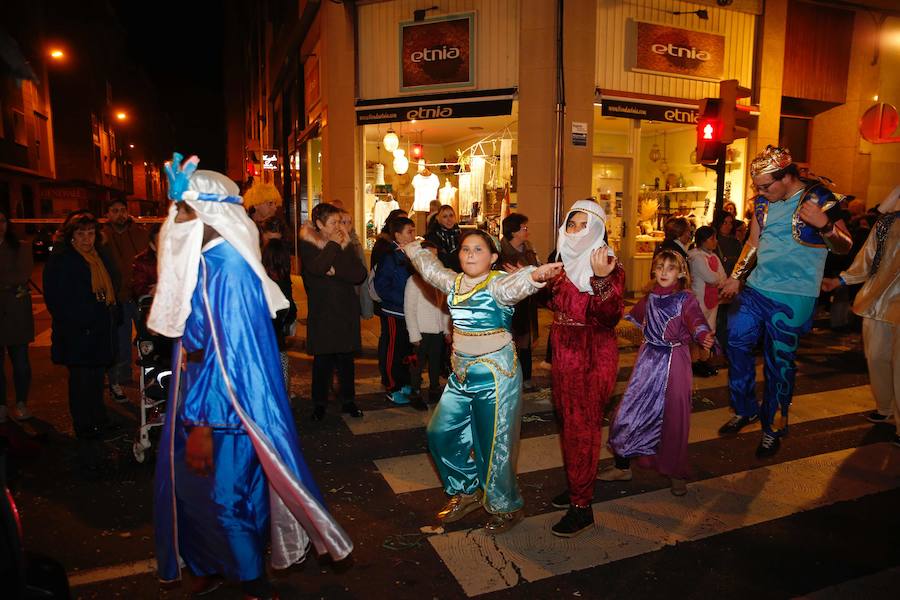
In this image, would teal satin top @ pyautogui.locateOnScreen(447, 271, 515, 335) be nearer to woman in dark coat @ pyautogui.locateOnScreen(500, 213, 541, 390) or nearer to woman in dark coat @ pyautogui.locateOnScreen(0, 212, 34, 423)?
woman in dark coat @ pyautogui.locateOnScreen(500, 213, 541, 390)

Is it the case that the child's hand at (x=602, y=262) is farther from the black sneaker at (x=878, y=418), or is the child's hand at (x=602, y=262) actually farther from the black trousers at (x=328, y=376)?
the black sneaker at (x=878, y=418)

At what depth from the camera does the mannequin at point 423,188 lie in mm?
13586

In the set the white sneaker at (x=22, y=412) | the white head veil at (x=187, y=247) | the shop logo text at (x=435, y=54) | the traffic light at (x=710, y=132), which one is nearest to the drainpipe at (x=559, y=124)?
the shop logo text at (x=435, y=54)

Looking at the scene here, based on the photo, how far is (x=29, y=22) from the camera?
35.2 meters

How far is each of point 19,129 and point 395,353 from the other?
113 ft

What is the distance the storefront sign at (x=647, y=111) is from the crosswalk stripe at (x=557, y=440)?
7.11 m

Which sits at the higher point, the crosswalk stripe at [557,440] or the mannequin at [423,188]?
the mannequin at [423,188]

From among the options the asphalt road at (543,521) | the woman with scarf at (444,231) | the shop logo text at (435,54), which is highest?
the shop logo text at (435,54)

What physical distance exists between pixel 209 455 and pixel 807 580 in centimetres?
326

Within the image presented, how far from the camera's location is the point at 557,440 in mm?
5672

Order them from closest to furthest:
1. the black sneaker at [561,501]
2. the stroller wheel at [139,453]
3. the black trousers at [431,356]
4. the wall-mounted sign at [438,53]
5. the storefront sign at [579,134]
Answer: the black sneaker at [561,501] → the stroller wheel at [139,453] → the black trousers at [431,356] → the storefront sign at [579,134] → the wall-mounted sign at [438,53]

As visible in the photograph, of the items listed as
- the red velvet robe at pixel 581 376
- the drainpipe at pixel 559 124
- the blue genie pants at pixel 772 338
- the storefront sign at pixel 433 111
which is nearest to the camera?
the red velvet robe at pixel 581 376

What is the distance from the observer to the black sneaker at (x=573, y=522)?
3910mm

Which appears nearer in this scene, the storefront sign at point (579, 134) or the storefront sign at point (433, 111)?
the storefront sign at point (579, 134)
